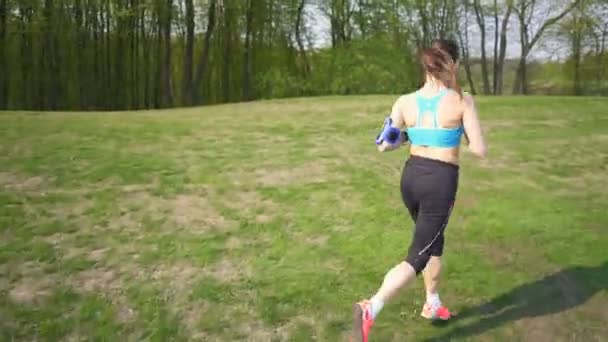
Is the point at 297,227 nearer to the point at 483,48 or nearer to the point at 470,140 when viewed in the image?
the point at 470,140

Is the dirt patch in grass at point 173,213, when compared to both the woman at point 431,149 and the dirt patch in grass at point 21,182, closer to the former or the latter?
the dirt patch in grass at point 21,182

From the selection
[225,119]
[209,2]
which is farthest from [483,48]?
[225,119]

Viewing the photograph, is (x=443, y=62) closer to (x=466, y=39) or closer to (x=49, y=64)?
(x=49, y=64)

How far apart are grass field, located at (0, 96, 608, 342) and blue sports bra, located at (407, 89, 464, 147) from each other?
1.39 meters

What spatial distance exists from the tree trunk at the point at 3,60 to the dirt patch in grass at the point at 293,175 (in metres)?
23.7

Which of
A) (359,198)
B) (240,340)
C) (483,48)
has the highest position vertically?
(483,48)

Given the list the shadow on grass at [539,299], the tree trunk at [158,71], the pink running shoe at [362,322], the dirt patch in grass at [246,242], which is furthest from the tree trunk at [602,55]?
the pink running shoe at [362,322]

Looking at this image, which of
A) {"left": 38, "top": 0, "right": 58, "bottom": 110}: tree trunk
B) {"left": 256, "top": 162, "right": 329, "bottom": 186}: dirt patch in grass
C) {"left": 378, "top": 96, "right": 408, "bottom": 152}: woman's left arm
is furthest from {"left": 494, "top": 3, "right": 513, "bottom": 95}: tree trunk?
{"left": 378, "top": 96, "right": 408, "bottom": 152}: woman's left arm

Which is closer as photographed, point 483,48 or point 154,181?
point 154,181

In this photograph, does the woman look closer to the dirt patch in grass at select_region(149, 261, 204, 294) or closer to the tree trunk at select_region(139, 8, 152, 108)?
the dirt patch in grass at select_region(149, 261, 204, 294)

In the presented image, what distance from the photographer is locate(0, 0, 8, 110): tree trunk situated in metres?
27.3

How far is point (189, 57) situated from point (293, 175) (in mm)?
22040

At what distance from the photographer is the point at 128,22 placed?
31031 mm

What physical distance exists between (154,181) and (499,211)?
4302 millimetres
